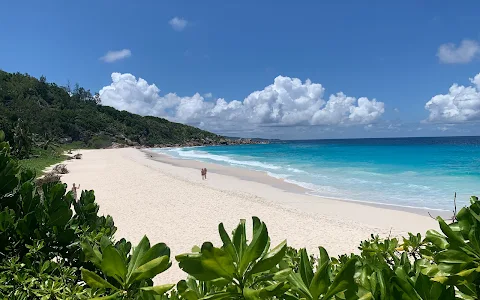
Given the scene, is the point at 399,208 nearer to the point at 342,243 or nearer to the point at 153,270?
the point at 342,243

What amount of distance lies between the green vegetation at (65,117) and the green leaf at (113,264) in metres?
40.8

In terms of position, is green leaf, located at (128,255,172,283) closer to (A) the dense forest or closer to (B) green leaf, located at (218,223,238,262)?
(B) green leaf, located at (218,223,238,262)

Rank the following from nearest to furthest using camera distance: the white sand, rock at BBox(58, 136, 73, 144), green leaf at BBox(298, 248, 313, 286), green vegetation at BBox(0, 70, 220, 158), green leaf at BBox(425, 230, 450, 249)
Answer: green leaf at BBox(298, 248, 313, 286) < green leaf at BBox(425, 230, 450, 249) < the white sand < green vegetation at BBox(0, 70, 220, 158) < rock at BBox(58, 136, 73, 144)

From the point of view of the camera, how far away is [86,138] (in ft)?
218

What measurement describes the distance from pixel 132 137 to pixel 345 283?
87256 millimetres

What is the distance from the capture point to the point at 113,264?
0.61 meters

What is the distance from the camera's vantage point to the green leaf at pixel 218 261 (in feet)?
1.64

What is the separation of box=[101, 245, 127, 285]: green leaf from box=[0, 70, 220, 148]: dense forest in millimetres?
41550

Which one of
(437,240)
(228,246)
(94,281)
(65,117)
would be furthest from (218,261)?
(65,117)

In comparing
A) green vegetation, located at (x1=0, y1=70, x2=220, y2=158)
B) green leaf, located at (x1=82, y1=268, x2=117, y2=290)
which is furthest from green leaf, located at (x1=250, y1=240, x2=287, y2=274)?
green vegetation, located at (x1=0, y1=70, x2=220, y2=158)

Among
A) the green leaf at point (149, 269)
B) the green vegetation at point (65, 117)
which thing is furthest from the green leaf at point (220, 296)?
the green vegetation at point (65, 117)

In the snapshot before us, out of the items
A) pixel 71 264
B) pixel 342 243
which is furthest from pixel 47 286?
pixel 342 243

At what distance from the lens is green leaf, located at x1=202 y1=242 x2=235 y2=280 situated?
0.50 metres

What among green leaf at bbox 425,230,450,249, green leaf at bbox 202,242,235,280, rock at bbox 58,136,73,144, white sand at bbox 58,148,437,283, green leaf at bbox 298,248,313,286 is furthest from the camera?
rock at bbox 58,136,73,144
